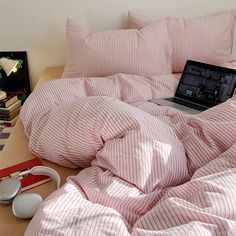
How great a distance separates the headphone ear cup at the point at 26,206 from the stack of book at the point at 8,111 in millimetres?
1133

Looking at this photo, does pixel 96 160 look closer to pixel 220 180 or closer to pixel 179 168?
pixel 179 168

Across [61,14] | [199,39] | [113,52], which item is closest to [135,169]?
[113,52]

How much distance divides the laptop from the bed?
0.75 ft

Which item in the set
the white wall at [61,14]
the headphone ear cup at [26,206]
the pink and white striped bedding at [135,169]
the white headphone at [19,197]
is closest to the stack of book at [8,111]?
the white wall at [61,14]

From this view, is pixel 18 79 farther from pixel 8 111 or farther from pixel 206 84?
pixel 206 84

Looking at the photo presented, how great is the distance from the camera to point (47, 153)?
1115mm

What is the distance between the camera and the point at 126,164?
2.84 feet

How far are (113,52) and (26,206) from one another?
1.05 metres

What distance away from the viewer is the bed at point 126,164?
696 millimetres

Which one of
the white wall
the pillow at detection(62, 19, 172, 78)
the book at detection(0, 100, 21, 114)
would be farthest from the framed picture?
the pillow at detection(62, 19, 172, 78)

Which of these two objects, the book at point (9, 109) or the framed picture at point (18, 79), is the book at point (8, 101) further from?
the framed picture at point (18, 79)

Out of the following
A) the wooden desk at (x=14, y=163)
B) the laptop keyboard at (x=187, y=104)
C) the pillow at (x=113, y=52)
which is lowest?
the wooden desk at (x=14, y=163)

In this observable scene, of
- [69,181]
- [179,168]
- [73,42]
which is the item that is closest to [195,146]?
[179,168]

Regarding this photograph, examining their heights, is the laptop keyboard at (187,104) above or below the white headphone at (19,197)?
above
